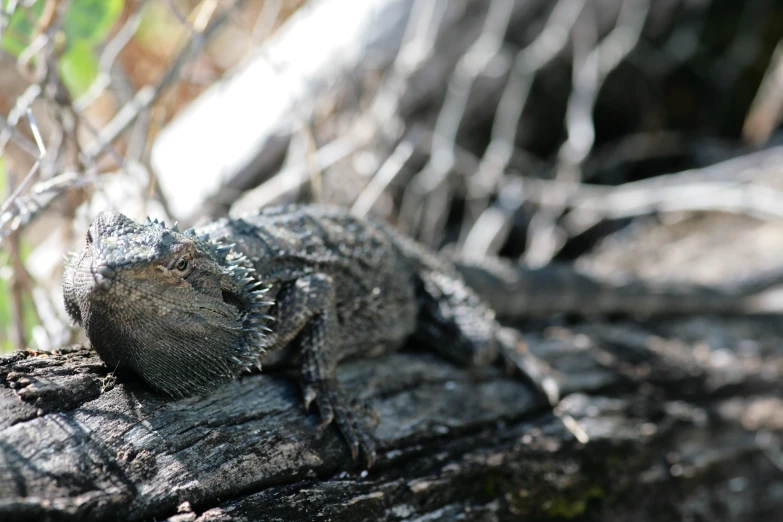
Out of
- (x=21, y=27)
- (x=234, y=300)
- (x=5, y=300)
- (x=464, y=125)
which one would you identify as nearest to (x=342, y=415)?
(x=234, y=300)

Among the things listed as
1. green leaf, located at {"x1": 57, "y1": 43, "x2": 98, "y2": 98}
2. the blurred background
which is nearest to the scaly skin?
the blurred background

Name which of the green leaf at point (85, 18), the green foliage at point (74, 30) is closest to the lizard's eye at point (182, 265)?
the green foliage at point (74, 30)

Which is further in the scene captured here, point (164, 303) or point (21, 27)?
point (21, 27)

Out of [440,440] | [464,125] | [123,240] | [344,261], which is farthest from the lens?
[464,125]

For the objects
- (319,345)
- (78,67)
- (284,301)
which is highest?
(78,67)

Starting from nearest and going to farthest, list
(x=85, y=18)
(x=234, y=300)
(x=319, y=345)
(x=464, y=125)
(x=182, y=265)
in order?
1. (x=182, y=265)
2. (x=234, y=300)
3. (x=319, y=345)
4. (x=85, y=18)
5. (x=464, y=125)

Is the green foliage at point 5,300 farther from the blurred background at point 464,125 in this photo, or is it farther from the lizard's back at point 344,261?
the lizard's back at point 344,261

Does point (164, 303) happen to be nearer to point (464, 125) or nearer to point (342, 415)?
point (342, 415)
